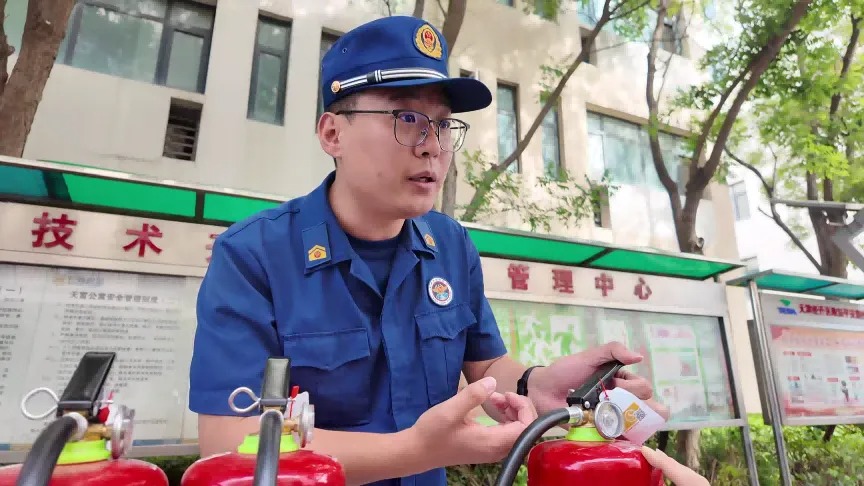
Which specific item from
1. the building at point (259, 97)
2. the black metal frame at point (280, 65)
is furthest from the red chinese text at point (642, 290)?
the black metal frame at point (280, 65)

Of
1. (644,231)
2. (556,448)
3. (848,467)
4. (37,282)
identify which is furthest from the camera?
(644,231)

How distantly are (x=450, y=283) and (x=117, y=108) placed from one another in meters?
6.12

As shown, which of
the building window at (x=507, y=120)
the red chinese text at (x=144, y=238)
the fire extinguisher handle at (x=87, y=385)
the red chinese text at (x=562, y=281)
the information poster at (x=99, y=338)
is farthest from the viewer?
the building window at (x=507, y=120)

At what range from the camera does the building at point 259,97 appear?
5926mm

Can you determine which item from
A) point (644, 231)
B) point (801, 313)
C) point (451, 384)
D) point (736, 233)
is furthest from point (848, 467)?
point (451, 384)

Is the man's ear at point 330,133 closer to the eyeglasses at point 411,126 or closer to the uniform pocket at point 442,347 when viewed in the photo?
the eyeglasses at point 411,126

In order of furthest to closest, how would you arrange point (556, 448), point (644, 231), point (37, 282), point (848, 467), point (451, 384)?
1. point (644, 231)
2. point (848, 467)
3. point (37, 282)
4. point (451, 384)
5. point (556, 448)

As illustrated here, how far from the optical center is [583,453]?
2.68ft

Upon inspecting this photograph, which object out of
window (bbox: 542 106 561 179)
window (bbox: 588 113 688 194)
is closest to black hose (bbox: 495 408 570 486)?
window (bbox: 542 106 561 179)

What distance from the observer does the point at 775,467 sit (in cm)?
556

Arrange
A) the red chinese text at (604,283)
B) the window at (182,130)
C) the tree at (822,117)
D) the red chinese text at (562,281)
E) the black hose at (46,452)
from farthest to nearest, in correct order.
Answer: the window at (182,130)
the tree at (822,117)
the red chinese text at (604,283)
the red chinese text at (562,281)
the black hose at (46,452)

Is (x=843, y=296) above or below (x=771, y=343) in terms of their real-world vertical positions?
above

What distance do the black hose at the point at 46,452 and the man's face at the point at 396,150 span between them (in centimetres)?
77

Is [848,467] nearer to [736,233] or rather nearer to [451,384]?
[736,233]
